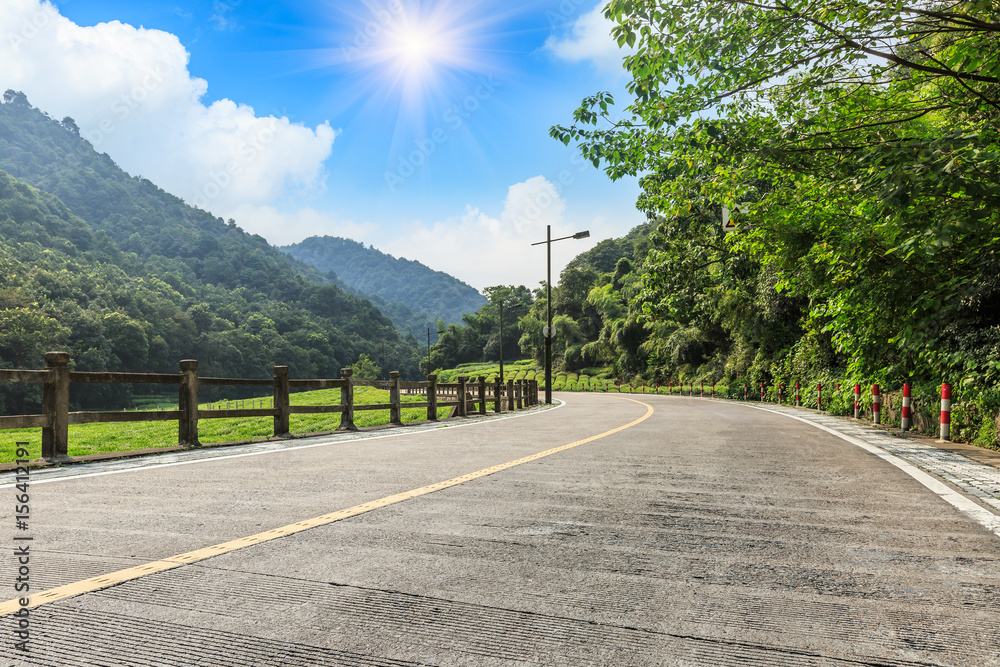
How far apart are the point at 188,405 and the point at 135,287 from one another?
328ft

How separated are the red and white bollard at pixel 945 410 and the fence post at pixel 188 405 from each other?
413 inches

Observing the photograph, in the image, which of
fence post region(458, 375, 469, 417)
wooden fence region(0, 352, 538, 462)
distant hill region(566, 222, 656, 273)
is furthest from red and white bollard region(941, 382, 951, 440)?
distant hill region(566, 222, 656, 273)

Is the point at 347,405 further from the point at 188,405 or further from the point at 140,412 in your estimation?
the point at 140,412

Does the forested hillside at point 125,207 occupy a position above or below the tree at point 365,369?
above

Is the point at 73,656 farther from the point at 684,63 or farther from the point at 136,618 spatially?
the point at 684,63

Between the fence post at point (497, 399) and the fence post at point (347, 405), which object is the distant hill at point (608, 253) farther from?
the fence post at point (347, 405)

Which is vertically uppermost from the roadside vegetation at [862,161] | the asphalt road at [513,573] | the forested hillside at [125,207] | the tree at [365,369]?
the forested hillside at [125,207]

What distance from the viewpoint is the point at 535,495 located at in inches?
195

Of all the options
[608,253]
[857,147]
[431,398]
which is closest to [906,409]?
[857,147]

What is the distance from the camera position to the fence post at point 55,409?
22.8ft

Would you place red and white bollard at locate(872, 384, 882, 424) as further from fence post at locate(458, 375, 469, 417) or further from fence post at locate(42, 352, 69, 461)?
fence post at locate(42, 352, 69, 461)

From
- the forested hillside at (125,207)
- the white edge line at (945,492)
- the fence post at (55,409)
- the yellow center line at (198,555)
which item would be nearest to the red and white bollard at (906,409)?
the white edge line at (945,492)

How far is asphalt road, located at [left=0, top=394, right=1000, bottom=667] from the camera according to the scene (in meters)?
2.19

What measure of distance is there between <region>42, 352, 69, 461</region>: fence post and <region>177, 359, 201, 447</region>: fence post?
156 cm
